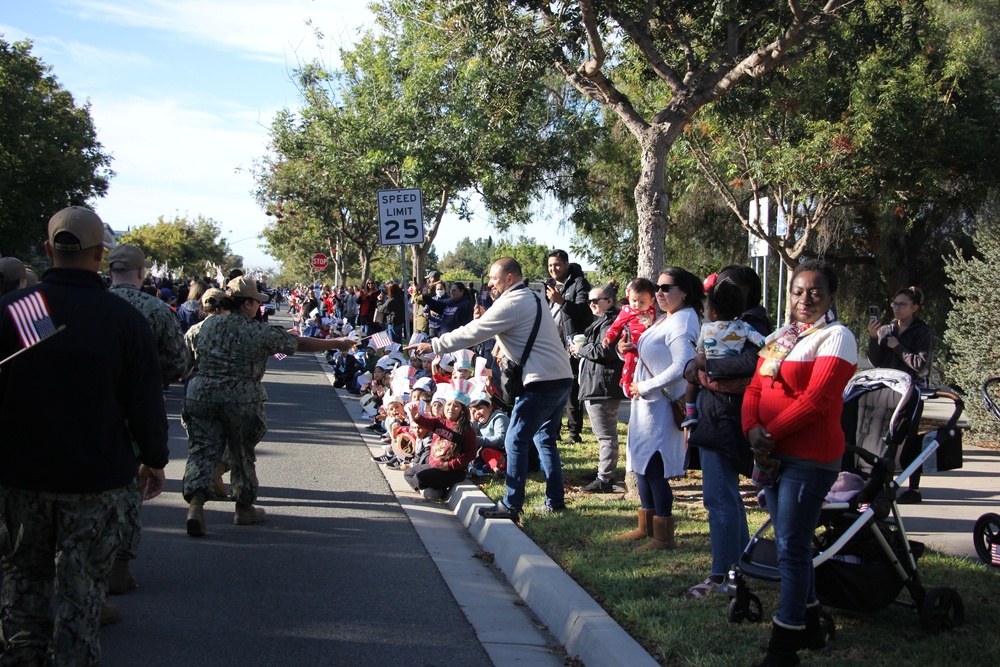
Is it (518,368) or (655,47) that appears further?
(655,47)

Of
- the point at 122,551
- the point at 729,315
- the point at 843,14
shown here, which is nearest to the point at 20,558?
the point at 122,551

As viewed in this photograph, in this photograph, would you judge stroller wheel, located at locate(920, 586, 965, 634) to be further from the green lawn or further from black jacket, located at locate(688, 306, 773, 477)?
black jacket, located at locate(688, 306, 773, 477)

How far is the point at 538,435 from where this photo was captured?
7.87m

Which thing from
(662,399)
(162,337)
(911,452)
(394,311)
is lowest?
(911,452)

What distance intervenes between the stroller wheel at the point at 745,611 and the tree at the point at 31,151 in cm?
3411

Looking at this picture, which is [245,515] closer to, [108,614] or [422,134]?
[108,614]

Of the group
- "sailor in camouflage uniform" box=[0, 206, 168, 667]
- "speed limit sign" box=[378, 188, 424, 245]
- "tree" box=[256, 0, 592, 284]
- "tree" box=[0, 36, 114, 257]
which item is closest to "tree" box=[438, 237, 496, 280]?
"tree" box=[0, 36, 114, 257]

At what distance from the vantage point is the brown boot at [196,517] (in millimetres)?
6980

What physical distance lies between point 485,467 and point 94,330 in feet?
20.1

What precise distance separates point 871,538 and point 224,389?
467 centimetres

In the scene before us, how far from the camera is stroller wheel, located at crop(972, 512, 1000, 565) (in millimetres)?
6012

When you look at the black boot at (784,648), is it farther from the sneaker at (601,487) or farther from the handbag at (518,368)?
the sneaker at (601,487)

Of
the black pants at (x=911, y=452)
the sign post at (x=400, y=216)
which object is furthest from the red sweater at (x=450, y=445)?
the sign post at (x=400, y=216)

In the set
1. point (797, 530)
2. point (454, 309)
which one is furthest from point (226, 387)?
point (454, 309)
